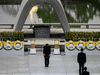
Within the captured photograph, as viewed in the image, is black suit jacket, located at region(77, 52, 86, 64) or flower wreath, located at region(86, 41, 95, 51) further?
flower wreath, located at region(86, 41, 95, 51)

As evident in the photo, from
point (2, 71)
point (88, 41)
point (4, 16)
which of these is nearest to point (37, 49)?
point (88, 41)

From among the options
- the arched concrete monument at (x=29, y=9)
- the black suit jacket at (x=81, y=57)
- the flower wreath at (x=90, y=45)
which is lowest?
the flower wreath at (x=90, y=45)

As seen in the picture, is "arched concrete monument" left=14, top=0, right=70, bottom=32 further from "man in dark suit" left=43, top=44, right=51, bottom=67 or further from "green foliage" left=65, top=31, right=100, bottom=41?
"man in dark suit" left=43, top=44, right=51, bottom=67

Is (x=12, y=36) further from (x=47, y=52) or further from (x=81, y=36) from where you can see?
(x=81, y=36)

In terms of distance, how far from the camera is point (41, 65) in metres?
20.1

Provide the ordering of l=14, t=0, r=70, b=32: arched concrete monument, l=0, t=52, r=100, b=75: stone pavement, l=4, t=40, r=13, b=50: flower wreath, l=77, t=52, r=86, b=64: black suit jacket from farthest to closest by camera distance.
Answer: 1. l=14, t=0, r=70, b=32: arched concrete monument
2. l=4, t=40, r=13, b=50: flower wreath
3. l=0, t=52, r=100, b=75: stone pavement
4. l=77, t=52, r=86, b=64: black suit jacket

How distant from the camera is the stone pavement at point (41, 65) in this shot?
18.5 meters

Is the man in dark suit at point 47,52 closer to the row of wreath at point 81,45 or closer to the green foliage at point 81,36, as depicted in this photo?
the row of wreath at point 81,45

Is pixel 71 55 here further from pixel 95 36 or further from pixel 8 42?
pixel 8 42

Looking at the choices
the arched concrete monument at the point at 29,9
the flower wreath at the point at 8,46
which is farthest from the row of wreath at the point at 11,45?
the arched concrete monument at the point at 29,9

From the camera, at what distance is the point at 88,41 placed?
76.5 feet

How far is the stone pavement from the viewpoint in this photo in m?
18.5

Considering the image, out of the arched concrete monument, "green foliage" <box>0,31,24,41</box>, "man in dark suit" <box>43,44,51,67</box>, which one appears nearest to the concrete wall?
"green foliage" <box>0,31,24,41</box>

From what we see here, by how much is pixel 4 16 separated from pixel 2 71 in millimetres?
25635
